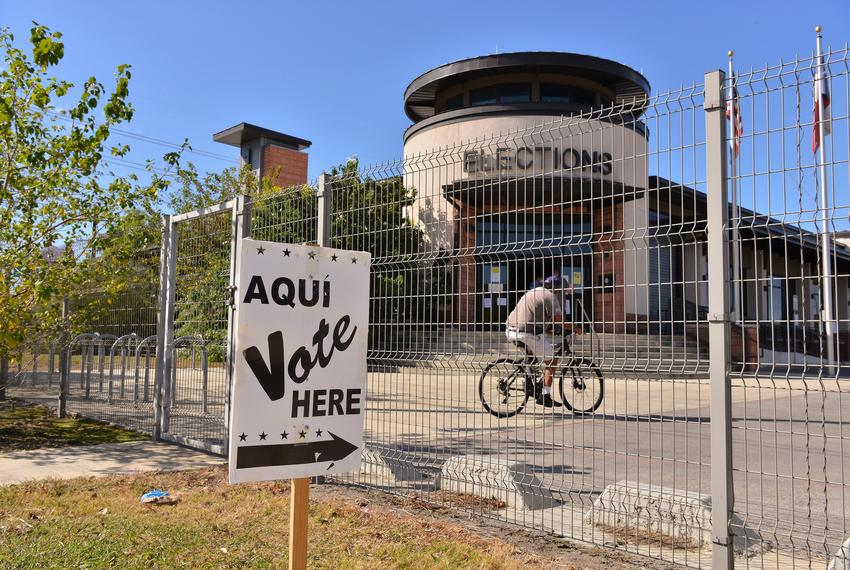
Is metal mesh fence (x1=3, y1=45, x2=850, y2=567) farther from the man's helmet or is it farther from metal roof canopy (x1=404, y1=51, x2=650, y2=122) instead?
metal roof canopy (x1=404, y1=51, x2=650, y2=122)

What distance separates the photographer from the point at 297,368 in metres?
2.82

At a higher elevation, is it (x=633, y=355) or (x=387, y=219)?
(x=387, y=219)

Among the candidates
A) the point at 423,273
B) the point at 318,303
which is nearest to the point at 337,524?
the point at 423,273

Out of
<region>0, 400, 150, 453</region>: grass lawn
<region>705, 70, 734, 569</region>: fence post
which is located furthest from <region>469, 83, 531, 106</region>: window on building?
<region>705, 70, 734, 569</region>: fence post

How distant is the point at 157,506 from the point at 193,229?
144 inches

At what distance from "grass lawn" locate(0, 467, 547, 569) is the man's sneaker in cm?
107

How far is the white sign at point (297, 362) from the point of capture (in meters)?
2.67

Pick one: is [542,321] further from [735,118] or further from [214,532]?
[214,532]

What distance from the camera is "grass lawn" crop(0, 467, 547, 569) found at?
3979 millimetres

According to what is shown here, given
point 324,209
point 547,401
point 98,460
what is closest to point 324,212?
point 324,209

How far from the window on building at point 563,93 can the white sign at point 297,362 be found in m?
24.3

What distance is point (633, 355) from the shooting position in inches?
169

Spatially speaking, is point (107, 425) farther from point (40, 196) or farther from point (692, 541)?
point (692, 541)

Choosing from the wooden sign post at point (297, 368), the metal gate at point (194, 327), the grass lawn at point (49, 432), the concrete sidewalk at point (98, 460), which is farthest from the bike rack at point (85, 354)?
the wooden sign post at point (297, 368)
